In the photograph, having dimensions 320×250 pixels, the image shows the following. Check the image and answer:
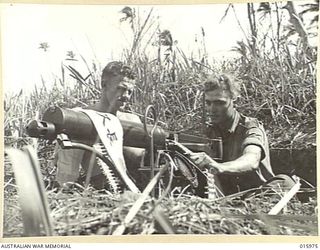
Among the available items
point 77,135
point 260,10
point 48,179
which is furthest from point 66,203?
point 260,10

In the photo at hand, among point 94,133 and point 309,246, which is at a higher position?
point 94,133

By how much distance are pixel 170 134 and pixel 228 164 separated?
22 centimetres

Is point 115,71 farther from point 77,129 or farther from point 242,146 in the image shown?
point 242,146

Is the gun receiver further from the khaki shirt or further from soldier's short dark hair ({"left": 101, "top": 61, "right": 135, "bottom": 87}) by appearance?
soldier's short dark hair ({"left": 101, "top": 61, "right": 135, "bottom": 87})

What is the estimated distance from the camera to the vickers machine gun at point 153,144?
1.71 meters

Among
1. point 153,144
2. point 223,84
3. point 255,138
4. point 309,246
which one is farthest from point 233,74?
point 309,246

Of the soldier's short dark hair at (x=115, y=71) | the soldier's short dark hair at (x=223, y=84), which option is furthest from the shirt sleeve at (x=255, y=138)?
the soldier's short dark hair at (x=115, y=71)

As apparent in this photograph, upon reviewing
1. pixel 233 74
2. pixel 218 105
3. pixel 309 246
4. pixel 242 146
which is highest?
pixel 233 74

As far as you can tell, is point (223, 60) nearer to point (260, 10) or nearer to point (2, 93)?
point (260, 10)

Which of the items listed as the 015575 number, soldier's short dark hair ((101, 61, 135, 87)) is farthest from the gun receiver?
the 015575 number

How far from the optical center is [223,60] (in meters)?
1.79

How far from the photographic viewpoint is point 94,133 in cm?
173

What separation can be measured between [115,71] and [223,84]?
1.19ft

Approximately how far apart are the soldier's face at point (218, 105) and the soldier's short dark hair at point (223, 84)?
1 cm
